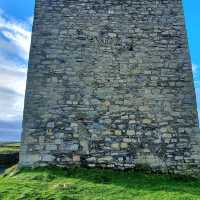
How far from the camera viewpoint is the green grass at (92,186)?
660 cm

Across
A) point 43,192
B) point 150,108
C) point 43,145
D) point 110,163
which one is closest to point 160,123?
point 150,108

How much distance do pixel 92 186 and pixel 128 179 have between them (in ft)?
3.66

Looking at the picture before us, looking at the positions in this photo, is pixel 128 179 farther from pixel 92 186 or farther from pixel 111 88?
pixel 111 88

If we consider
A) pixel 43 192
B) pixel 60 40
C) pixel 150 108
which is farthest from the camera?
pixel 60 40

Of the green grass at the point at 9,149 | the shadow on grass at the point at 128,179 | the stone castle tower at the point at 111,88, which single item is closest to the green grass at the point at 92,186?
the shadow on grass at the point at 128,179

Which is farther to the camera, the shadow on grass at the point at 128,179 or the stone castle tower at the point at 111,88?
the stone castle tower at the point at 111,88

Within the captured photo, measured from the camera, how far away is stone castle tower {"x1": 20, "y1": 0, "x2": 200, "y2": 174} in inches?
340

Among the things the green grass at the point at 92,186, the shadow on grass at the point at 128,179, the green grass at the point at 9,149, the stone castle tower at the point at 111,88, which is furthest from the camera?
the green grass at the point at 9,149

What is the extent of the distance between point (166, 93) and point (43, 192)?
14.9ft

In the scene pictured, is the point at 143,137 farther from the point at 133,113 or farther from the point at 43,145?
the point at 43,145

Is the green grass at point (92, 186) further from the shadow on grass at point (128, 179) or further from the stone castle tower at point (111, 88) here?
the stone castle tower at point (111, 88)

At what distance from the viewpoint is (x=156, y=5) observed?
10.3m

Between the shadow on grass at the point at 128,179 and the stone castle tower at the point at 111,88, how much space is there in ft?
0.92

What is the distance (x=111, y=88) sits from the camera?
9.29 meters
